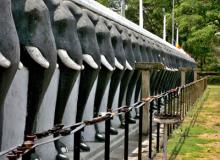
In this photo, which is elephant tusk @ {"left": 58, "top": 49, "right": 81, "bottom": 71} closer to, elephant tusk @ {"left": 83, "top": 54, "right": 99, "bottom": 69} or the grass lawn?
elephant tusk @ {"left": 83, "top": 54, "right": 99, "bottom": 69}

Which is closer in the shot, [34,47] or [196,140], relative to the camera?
[34,47]

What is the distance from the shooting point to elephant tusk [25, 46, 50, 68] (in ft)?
15.4

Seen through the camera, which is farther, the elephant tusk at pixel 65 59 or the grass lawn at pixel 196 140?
the grass lawn at pixel 196 140

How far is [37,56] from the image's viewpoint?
15.5 ft

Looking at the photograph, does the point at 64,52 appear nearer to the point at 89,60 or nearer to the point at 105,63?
the point at 89,60

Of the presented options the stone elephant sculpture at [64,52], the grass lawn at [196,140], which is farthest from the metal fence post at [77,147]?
the grass lawn at [196,140]

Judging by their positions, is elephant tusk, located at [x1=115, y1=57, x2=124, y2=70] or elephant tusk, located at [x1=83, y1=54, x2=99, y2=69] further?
elephant tusk, located at [x1=115, y1=57, x2=124, y2=70]

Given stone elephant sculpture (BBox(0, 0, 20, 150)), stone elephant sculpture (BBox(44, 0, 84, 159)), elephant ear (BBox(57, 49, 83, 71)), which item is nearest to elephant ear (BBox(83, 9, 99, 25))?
stone elephant sculpture (BBox(44, 0, 84, 159))

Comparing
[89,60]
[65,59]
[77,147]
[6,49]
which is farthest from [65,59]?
[77,147]

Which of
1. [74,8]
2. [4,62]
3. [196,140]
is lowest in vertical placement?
[196,140]

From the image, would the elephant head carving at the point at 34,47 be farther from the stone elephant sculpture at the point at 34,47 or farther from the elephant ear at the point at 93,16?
the elephant ear at the point at 93,16

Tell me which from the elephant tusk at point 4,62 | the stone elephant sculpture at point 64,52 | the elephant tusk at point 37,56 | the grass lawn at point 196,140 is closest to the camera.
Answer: the elephant tusk at point 4,62

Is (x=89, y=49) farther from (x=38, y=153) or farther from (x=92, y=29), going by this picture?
(x=38, y=153)

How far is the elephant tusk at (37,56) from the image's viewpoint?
4707 mm
